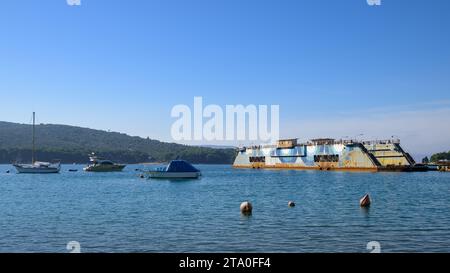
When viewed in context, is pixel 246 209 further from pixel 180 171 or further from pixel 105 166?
pixel 105 166

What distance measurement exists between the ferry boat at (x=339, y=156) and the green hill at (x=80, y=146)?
80.2ft

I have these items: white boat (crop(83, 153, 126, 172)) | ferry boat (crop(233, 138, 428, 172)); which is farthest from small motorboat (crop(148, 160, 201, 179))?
white boat (crop(83, 153, 126, 172))

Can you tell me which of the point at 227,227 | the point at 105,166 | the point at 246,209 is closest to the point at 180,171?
the point at 246,209

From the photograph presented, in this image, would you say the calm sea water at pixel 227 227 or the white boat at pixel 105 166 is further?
the white boat at pixel 105 166

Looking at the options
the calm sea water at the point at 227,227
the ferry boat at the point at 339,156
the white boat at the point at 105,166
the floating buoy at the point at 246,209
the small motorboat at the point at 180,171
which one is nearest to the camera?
the calm sea water at the point at 227,227

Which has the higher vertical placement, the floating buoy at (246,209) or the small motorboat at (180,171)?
the small motorboat at (180,171)

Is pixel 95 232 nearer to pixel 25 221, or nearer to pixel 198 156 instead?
pixel 25 221

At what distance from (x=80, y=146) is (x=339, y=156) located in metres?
91.4

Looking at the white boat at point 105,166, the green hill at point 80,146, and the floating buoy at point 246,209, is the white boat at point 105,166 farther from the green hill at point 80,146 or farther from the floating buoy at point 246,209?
the floating buoy at point 246,209

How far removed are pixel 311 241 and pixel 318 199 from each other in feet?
80.7

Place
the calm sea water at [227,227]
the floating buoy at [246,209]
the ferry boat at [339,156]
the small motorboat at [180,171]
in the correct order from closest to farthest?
the calm sea water at [227,227] → the floating buoy at [246,209] → the small motorboat at [180,171] → the ferry boat at [339,156]

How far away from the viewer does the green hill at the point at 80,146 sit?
6142 inches

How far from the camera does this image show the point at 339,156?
124562 mm

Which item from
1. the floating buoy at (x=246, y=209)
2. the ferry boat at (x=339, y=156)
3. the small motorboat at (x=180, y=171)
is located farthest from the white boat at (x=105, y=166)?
the floating buoy at (x=246, y=209)
